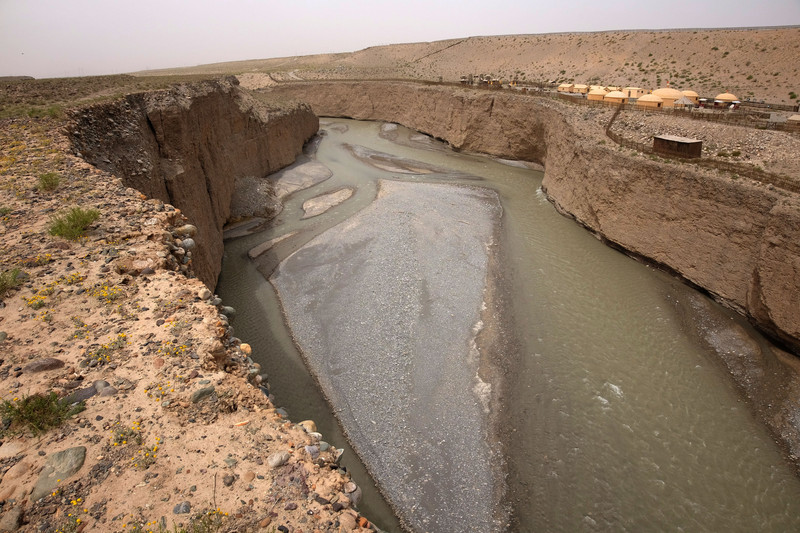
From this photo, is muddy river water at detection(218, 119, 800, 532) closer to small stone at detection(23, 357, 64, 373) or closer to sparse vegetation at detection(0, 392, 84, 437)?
sparse vegetation at detection(0, 392, 84, 437)

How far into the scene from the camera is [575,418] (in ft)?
41.0

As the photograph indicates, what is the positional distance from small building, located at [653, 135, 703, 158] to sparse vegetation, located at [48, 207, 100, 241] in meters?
22.7

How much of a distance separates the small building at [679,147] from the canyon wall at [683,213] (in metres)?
0.92

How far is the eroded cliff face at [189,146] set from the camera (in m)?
14.9

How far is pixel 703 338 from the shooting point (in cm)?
1538

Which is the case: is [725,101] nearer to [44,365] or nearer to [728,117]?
[728,117]

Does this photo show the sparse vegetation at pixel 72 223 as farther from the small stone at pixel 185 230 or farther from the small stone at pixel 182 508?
the small stone at pixel 182 508

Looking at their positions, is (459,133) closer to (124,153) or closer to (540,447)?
(124,153)

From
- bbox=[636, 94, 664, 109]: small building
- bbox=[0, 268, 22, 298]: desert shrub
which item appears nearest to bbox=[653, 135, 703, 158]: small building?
bbox=[636, 94, 664, 109]: small building

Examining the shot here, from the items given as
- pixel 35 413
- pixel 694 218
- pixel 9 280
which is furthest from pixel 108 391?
pixel 694 218

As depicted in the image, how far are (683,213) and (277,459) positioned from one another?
19696 millimetres

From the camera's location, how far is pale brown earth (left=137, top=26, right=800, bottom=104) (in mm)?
38125

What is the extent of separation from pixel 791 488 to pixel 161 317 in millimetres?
15677

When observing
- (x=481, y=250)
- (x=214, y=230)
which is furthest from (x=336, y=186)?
(x=481, y=250)
